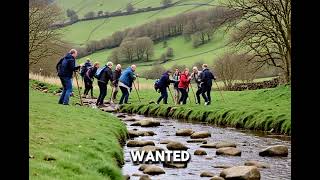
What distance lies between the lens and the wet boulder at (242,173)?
12336 millimetres

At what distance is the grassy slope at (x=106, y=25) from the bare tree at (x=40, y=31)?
77.3 metres

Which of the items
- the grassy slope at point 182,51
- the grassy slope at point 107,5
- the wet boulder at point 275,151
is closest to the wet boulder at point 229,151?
the wet boulder at point 275,151

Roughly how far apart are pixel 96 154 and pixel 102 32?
138 meters

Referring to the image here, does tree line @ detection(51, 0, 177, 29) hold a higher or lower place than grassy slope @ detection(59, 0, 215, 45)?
higher

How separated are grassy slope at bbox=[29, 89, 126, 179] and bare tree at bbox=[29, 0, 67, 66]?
128 ft

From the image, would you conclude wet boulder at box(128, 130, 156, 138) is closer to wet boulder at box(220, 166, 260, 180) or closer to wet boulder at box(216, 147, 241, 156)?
wet boulder at box(216, 147, 241, 156)

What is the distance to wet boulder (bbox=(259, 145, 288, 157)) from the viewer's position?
53.2ft

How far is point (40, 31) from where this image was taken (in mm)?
60688

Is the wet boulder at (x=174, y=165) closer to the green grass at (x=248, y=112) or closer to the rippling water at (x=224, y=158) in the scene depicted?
the rippling water at (x=224, y=158)

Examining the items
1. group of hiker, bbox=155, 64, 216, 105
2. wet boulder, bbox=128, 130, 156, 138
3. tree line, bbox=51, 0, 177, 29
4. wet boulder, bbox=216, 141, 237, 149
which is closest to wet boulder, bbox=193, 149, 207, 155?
wet boulder, bbox=216, 141, 237, 149

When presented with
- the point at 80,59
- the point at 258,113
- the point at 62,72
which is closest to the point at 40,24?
the point at 62,72

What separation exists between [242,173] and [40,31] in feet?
172

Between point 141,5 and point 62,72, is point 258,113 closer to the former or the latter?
point 62,72
